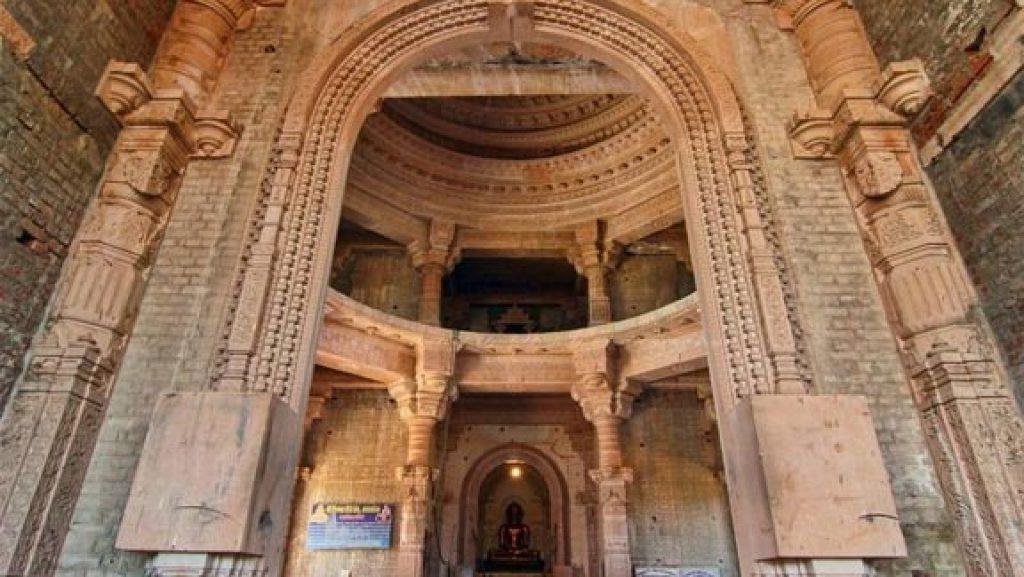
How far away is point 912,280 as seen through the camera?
4344 mm

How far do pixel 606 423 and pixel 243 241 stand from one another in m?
6.74

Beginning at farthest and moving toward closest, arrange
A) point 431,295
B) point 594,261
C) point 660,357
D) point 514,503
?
point 514,503 < point 594,261 < point 431,295 < point 660,357

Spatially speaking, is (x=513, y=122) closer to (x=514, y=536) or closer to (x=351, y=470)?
(x=351, y=470)

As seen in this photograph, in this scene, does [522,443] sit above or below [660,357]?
below

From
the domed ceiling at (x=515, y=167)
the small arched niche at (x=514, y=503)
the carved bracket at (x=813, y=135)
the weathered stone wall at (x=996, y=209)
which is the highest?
the domed ceiling at (x=515, y=167)

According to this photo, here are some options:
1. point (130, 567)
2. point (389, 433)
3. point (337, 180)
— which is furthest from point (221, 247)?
point (389, 433)

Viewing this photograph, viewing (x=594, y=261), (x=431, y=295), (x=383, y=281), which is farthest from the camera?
(x=383, y=281)

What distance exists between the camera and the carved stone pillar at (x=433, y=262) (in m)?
10.5

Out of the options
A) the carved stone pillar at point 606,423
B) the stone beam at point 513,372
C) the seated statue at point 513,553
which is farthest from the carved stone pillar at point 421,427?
the carved stone pillar at point 606,423

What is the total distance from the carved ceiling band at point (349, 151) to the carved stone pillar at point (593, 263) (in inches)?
203

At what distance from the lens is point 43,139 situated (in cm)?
423

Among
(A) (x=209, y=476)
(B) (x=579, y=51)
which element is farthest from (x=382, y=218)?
(A) (x=209, y=476)

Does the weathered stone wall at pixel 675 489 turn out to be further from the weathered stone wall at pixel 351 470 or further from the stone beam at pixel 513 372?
the weathered stone wall at pixel 351 470

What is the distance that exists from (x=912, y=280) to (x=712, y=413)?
258 inches
